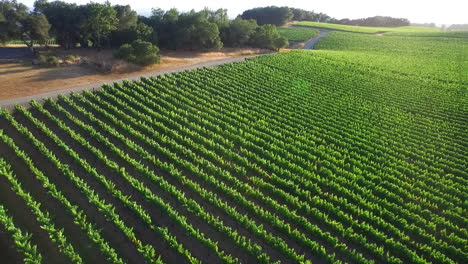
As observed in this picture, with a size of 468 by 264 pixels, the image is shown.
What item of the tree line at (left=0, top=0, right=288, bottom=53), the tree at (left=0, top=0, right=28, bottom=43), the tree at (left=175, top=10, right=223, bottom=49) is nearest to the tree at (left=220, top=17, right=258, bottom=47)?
the tree line at (left=0, top=0, right=288, bottom=53)

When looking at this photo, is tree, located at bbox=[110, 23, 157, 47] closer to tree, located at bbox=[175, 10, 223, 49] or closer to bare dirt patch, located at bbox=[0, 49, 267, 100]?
bare dirt patch, located at bbox=[0, 49, 267, 100]

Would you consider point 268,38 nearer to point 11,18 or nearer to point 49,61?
point 49,61

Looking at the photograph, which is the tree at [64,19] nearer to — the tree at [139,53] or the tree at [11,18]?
the tree at [11,18]

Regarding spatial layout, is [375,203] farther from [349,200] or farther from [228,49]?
[228,49]

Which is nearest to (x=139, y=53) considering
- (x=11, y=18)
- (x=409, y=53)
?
(x=11, y=18)

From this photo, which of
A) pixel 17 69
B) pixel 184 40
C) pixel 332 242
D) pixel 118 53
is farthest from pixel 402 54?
pixel 17 69

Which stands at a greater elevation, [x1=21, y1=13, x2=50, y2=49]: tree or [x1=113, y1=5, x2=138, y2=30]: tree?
[x1=113, y1=5, x2=138, y2=30]: tree
